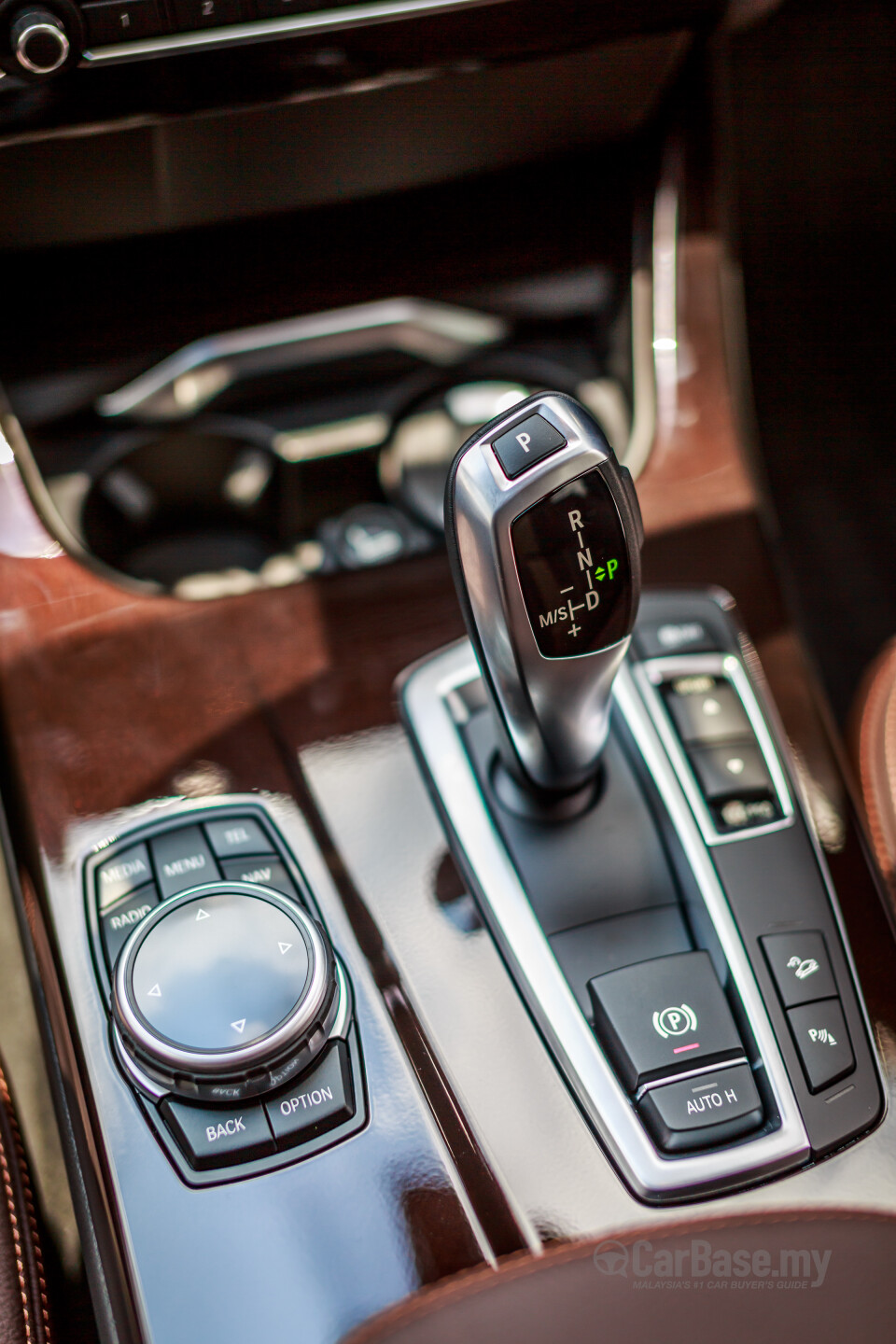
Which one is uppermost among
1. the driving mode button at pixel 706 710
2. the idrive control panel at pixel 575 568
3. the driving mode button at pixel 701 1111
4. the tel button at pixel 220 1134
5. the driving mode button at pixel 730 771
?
the idrive control panel at pixel 575 568

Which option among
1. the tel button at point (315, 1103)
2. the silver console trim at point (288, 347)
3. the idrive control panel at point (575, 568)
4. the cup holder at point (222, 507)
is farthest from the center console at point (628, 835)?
the silver console trim at point (288, 347)

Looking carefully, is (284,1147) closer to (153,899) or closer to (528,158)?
(153,899)

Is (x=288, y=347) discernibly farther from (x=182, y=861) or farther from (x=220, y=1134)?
(x=220, y=1134)

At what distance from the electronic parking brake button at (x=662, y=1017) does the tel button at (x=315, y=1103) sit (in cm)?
13

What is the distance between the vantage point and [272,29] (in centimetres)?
61

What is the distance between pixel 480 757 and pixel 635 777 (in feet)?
0.31

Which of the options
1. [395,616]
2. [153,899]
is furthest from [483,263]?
[153,899]

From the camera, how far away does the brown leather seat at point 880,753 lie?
26.4 inches

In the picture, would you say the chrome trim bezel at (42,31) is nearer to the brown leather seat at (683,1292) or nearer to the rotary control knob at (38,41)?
the rotary control knob at (38,41)

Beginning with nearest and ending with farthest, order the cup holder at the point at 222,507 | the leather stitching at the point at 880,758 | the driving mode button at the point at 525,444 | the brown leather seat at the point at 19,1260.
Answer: the driving mode button at the point at 525,444
the brown leather seat at the point at 19,1260
the leather stitching at the point at 880,758
the cup holder at the point at 222,507

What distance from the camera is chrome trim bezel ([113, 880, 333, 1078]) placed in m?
0.48

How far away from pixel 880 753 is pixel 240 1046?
18.6 inches

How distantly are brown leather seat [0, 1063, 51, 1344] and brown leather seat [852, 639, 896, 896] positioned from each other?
20.8 inches

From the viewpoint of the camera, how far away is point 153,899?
0.56 meters
